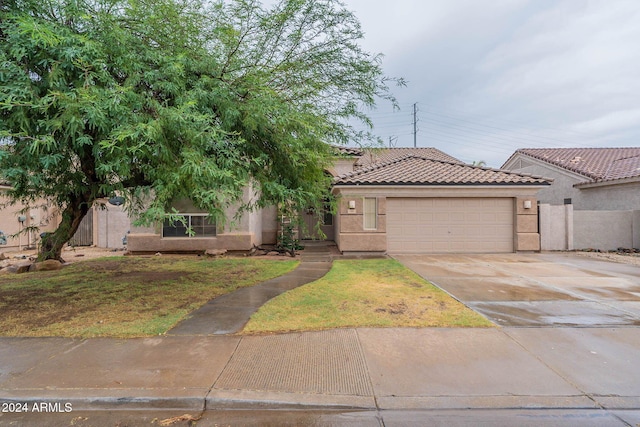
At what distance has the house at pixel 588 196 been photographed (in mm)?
13812

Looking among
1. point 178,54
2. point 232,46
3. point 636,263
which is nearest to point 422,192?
point 636,263

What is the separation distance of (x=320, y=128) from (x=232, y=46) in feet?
7.24

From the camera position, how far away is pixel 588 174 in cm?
1748

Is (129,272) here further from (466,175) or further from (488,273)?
(466,175)

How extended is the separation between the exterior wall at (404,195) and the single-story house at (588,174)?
Answer: 6608mm

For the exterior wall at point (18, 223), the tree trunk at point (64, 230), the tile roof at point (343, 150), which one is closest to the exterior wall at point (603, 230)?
the tile roof at point (343, 150)

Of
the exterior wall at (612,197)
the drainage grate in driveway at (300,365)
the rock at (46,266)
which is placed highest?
the exterior wall at (612,197)

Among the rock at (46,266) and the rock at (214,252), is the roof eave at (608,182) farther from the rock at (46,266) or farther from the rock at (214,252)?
the rock at (46,266)

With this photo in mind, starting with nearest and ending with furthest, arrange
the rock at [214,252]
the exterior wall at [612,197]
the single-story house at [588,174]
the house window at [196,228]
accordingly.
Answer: the rock at [214,252] → the house window at [196,228] → the exterior wall at [612,197] → the single-story house at [588,174]

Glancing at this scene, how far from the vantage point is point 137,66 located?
494cm

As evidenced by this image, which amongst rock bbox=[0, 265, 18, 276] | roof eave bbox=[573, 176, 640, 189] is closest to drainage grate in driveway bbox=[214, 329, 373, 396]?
rock bbox=[0, 265, 18, 276]

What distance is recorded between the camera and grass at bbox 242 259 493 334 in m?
5.05

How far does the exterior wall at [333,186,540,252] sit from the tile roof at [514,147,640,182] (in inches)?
278

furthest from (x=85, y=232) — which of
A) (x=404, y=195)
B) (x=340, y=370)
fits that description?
(x=340, y=370)
